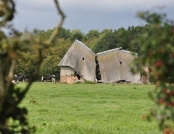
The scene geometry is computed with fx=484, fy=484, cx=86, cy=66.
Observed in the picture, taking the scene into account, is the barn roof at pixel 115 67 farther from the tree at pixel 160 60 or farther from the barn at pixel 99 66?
the tree at pixel 160 60

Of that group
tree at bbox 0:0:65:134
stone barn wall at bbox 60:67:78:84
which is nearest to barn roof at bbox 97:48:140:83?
stone barn wall at bbox 60:67:78:84

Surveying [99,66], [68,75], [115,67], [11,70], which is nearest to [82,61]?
[99,66]

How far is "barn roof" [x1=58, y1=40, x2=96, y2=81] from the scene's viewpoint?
6438 cm

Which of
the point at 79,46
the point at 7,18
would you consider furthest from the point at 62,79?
the point at 7,18

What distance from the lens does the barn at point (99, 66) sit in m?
64.2

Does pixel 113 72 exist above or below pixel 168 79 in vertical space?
above

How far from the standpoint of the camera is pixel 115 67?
6388cm

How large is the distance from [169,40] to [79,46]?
203ft

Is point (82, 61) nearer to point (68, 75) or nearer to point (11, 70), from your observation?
point (68, 75)

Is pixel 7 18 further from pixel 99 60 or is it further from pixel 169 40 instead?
pixel 99 60

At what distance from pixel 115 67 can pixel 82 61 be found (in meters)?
4.59

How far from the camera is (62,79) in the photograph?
67.6m

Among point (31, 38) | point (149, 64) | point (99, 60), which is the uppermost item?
point (99, 60)

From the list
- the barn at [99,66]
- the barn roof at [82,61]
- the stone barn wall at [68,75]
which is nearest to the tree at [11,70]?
the barn at [99,66]
